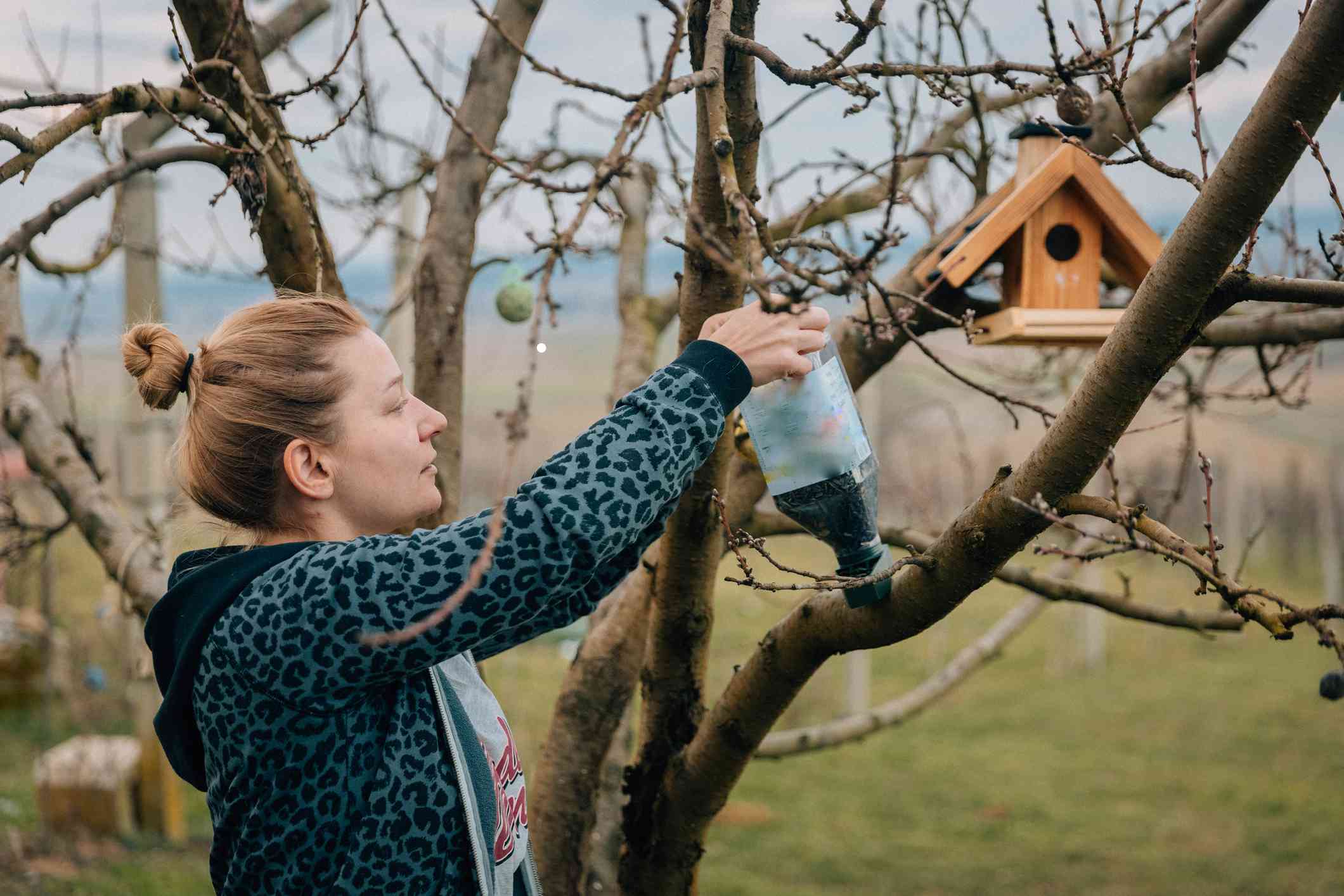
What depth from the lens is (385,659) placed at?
1090mm

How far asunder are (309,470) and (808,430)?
57 centimetres

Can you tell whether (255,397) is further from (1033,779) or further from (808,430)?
(1033,779)

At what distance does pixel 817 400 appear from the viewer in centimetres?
124

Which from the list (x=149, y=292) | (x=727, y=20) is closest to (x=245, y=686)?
(x=727, y=20)

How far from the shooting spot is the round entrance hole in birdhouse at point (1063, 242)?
2.10 metres

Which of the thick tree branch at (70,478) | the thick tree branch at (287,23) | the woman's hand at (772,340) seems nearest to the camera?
the woman's hand at (772,340)

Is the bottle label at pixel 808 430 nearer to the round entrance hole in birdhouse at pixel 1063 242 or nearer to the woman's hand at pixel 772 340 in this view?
the woman's hand at pixel 772 340

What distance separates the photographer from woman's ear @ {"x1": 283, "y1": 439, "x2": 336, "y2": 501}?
125cm

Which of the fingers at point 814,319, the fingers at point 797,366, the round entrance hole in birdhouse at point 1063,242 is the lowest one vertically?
the fingers at point 797,366

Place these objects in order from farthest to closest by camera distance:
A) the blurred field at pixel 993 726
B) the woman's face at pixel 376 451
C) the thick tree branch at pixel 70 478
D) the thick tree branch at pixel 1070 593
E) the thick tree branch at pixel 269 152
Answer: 1. the blurred field at pixel 993 726
2. the thick tree branch at pixel 70 478
3. the thick tree branch at pixel 1070 593
4. the thick tree branch at pixel 269 152
5. the woman's face at pixel 376 451

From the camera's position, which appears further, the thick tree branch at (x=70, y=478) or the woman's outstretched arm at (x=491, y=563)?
the thick tree branch at (x=70, y=478)

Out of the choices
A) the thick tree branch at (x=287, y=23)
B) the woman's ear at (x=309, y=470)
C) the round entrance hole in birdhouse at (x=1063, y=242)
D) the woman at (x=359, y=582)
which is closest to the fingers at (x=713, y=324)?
the woman at (x=359, y=582)

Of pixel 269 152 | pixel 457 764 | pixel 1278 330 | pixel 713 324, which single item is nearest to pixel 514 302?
pixel 269 152

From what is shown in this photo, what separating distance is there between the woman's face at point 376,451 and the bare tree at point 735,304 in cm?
14
